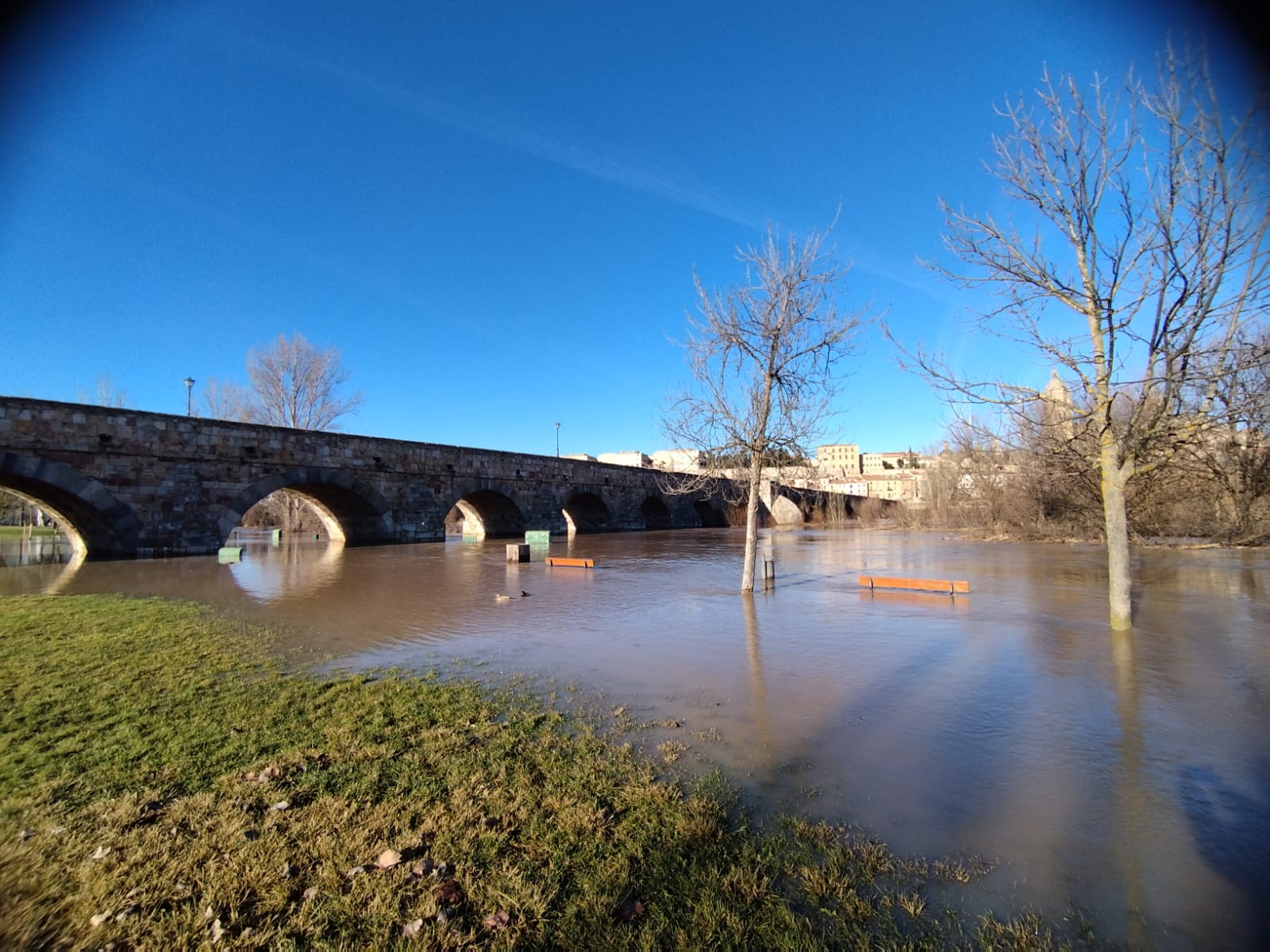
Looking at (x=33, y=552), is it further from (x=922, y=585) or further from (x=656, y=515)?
(x=656, y=515)

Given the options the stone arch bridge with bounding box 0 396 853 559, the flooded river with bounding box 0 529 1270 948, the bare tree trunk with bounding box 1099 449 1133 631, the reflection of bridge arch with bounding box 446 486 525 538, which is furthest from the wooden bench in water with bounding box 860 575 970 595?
the reflection of bridge arch with bounding box 446 486 525 538

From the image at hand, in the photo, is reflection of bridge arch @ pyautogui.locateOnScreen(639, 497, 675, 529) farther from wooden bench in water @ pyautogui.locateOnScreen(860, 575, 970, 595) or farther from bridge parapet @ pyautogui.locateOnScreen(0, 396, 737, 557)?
wooden bench in water @ pyautogui.locateOnScreen(860, 575, 970, 595)

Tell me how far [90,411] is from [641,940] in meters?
20.2

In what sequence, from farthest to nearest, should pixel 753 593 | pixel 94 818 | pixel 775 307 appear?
pixel 753 593 → pixel 775 307 → pixel 94 818

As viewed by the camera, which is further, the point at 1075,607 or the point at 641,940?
the point at 1075,607

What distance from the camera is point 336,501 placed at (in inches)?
957

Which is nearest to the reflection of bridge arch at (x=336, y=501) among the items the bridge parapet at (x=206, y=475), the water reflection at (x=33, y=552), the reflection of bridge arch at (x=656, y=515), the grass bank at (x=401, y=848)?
the bridge parapet at (x=206, y=475)

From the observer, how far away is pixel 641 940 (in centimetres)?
206

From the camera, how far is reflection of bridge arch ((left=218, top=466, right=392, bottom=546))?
62.4 feet

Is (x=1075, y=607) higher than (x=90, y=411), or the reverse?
(x=90, y=411)

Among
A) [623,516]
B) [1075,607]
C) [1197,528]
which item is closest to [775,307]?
[1075,607]

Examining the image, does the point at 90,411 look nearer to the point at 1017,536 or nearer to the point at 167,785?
the point at 167,785

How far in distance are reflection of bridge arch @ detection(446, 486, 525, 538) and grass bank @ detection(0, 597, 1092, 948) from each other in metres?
25.5

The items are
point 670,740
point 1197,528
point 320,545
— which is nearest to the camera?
point 670,740
